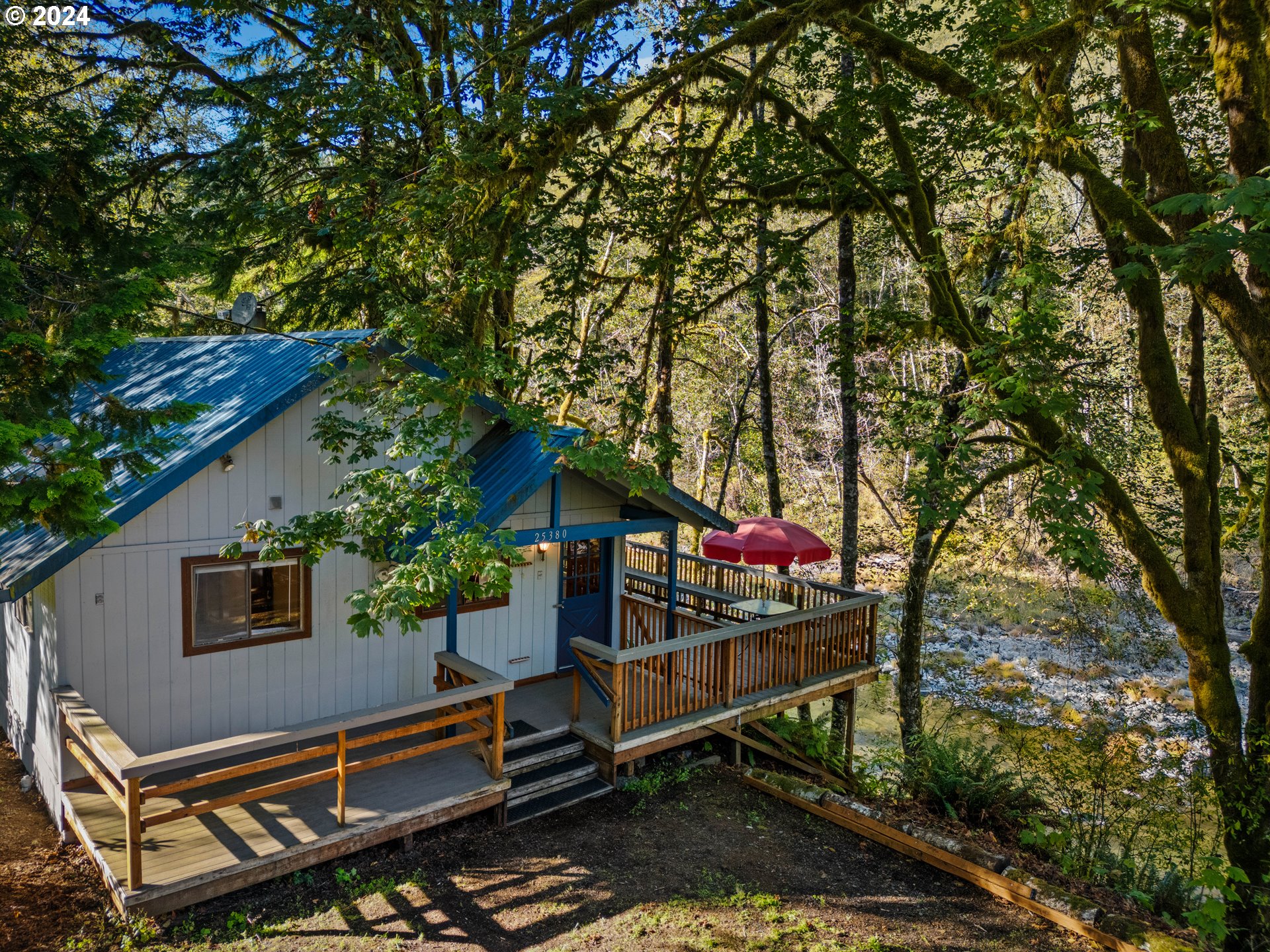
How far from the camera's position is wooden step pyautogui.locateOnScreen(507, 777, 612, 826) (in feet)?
23.1

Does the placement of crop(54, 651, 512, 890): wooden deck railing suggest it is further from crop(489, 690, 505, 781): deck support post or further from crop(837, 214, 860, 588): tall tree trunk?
crop(837, 214, 860, 588): tall tree trunk

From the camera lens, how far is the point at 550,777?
740 cm

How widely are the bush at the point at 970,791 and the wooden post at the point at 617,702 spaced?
3531 millimetres

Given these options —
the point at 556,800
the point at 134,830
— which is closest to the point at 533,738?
the point at 556,800

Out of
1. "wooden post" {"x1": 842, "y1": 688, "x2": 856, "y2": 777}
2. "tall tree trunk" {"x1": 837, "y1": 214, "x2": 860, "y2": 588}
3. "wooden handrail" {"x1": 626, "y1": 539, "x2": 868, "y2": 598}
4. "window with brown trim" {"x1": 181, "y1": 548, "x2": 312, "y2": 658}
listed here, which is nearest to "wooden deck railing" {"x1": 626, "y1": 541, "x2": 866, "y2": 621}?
"wooden handrail" {"x1": 626, "y1": 539, "x2": 868, "y2": 598}

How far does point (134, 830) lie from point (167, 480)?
2609 mm

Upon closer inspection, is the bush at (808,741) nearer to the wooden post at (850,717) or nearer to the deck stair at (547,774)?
the wooden post at (850,717)

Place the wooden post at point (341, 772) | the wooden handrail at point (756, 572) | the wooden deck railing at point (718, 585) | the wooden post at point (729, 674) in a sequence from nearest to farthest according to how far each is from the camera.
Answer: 1. the wooden post at point (341, 772)
2. the wooden post at point (729, 674)
3. the wooden handrail at point (756, 572)
4. the wooden deck railing at point (718, 585)

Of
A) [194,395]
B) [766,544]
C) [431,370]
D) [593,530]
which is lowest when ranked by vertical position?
[766,544]

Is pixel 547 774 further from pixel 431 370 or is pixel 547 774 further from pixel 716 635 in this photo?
pixel 431 370


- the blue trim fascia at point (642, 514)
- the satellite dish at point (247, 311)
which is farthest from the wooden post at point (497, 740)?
the satellite dish at point (247, 311)

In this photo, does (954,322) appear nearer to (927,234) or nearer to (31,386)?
(927,234)

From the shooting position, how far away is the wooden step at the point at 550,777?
23.6 ft

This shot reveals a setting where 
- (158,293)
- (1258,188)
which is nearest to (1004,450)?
(1258,188)
